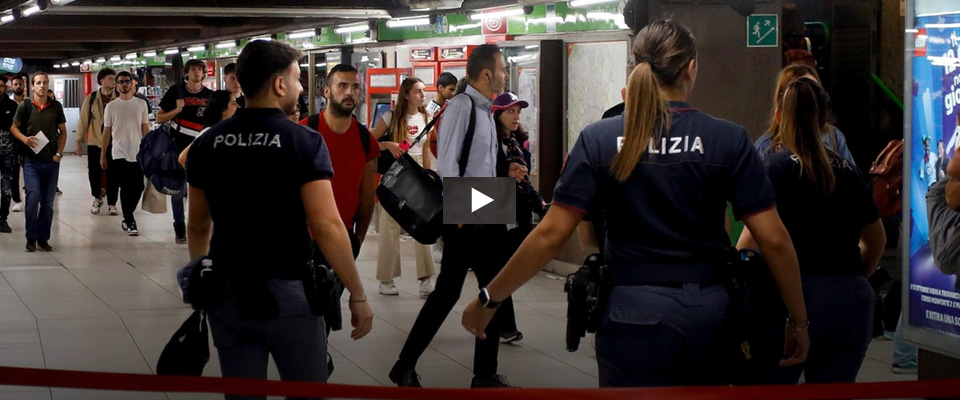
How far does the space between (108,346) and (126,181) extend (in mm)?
7413

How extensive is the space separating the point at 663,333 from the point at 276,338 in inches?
46.4

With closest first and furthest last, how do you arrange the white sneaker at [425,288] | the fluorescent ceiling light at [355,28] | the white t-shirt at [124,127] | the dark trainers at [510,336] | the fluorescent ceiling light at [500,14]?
1. the dark trainers at [510,336]
2. the white sneaker at [425,288]
3. the fluorescent ceiling light at [500,14]
4. the white t-shirt at [124,127]
5. the fluorescent ceiling light at [355,28]

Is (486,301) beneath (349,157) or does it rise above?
beneath

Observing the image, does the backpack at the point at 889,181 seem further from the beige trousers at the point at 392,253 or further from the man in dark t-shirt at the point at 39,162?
the man in dark t-shirt at the point at 39,162

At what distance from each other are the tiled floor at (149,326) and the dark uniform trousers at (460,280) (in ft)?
1.50

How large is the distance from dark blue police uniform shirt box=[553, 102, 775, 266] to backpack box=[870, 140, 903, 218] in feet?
12.9

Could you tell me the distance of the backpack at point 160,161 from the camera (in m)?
11.6

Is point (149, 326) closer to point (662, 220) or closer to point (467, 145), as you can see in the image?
point (467, 145)

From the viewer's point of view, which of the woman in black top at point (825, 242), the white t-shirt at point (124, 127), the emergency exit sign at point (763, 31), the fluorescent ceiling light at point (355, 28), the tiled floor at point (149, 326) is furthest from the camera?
the fluorescent ceiling light at point (355, 28)

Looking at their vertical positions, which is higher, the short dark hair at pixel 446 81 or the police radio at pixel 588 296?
the short dark hair at pixel 446 81

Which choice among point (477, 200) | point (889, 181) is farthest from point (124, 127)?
point (889, 181)

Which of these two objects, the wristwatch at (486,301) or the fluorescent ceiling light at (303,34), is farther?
the fluorescent ceiling light at (303,34)

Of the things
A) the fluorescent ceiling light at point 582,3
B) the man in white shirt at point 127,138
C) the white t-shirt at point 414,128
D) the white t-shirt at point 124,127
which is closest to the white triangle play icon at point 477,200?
the white t-shirt at point 414,128

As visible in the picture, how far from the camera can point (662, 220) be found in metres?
3.56
